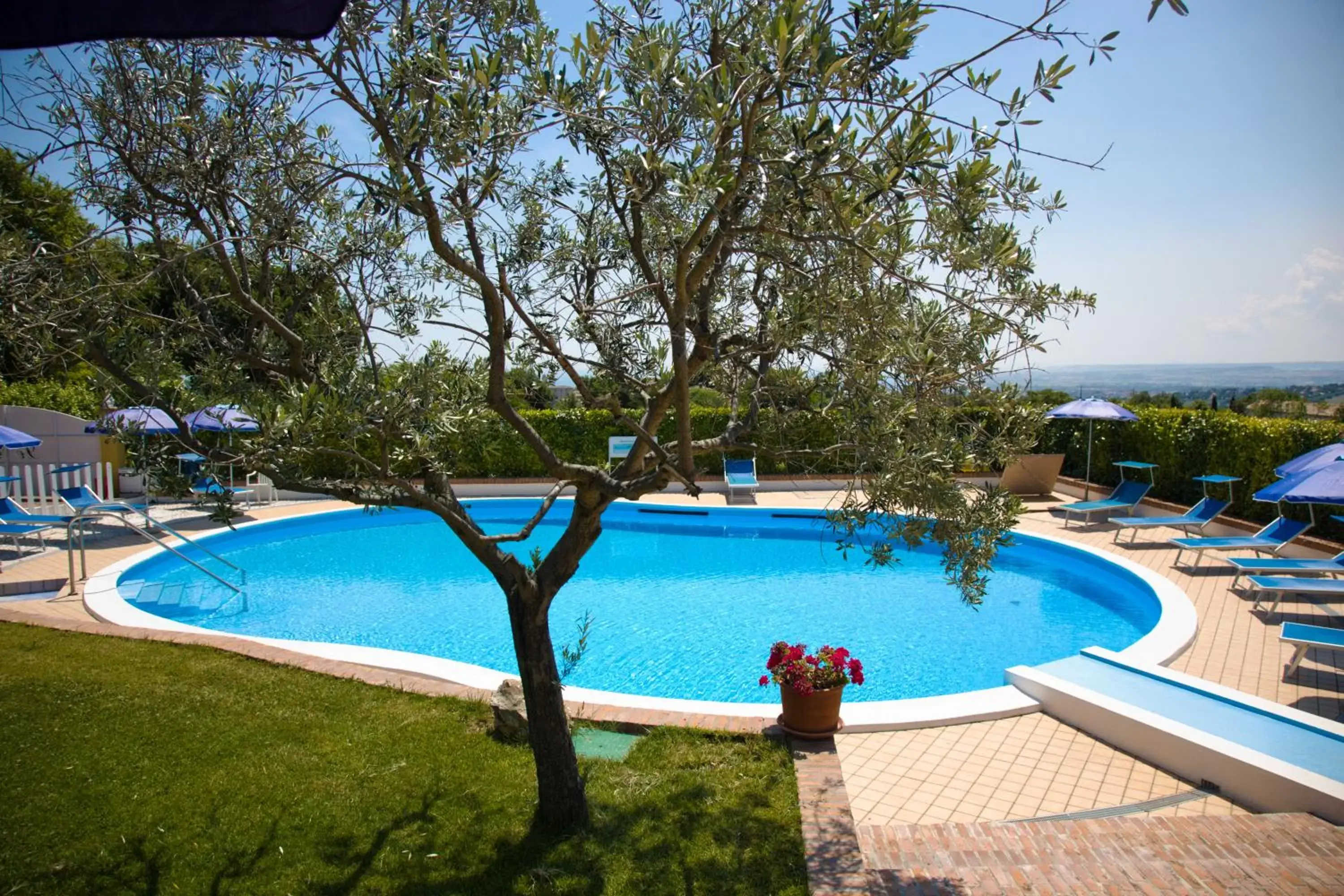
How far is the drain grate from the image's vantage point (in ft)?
17.0

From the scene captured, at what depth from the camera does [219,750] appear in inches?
226

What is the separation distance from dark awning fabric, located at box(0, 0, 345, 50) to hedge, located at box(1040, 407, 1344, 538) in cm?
1513

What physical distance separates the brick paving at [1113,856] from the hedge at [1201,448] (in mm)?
10324

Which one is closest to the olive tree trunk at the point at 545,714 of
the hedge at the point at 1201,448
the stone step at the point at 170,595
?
the stone step at the point at 170,595

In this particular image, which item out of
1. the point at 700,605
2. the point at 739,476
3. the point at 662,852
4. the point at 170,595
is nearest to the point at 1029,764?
the point at 662,852

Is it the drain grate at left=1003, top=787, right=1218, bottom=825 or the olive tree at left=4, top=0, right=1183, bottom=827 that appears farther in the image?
the drain grate at left=1003, top=787, right=1218, bottom=825

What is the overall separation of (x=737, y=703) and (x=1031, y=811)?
9.55 ft

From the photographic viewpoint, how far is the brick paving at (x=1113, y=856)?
4.18 meters

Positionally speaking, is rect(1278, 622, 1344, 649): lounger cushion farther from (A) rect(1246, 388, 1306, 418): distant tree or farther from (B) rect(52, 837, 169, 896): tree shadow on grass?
(A) rect(1246, 388, 1306, 418): distant tree

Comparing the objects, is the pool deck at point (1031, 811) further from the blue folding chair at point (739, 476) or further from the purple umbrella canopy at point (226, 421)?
the blue folding chair at point (739, 476)

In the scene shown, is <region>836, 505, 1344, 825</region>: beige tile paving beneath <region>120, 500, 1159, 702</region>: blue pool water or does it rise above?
above

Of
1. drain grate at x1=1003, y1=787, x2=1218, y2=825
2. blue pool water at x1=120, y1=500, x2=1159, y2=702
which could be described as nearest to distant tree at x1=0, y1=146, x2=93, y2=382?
blue pool water at x1=120, y1=500, x2=1159, y2=702

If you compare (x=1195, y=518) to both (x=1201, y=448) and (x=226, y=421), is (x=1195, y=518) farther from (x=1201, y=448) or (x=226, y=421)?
(x=226, y=421)

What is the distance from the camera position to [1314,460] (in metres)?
10.4
